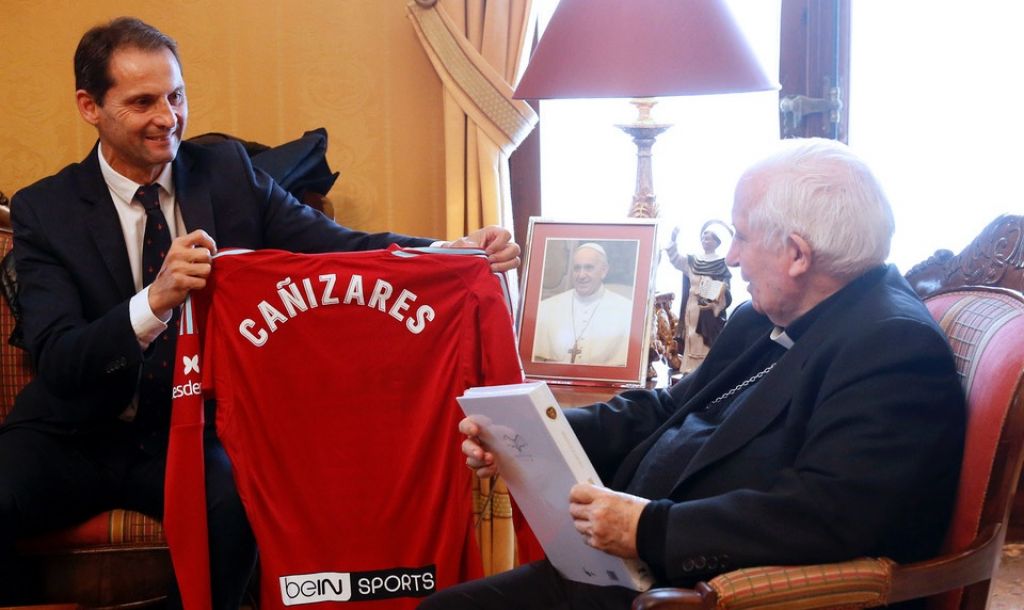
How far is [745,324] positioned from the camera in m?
1.76

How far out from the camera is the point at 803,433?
1462mm

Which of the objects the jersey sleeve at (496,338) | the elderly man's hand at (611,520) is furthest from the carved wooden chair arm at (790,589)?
the jersey sleeve at (496,338)

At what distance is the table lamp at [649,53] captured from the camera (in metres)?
2.22

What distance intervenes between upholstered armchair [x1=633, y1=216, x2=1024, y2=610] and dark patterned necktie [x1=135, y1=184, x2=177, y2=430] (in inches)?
48.2

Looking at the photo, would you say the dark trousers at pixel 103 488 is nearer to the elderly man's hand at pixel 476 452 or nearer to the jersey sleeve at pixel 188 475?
the jersey sleeve at pixel 188 475

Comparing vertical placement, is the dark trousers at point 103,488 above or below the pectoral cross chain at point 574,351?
below

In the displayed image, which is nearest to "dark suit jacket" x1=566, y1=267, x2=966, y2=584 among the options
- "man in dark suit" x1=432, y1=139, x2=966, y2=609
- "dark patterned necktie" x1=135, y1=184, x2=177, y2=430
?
"man in dark suit" x1=432, y1=139, x2=966, y2=609

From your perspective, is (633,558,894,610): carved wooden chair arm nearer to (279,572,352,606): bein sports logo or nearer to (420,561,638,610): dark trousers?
(420,561,638,610): dark trousers

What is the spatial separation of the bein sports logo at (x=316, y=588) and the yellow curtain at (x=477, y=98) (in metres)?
1.09

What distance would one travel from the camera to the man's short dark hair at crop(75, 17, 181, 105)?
2.12 m

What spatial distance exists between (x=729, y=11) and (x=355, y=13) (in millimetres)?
1180

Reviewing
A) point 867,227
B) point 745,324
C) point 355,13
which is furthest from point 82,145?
point 867,227

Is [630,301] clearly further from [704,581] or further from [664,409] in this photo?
[704,581]

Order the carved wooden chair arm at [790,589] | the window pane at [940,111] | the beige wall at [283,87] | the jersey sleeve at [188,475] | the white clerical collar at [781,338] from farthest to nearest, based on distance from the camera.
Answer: the beige wall at [283,87], the window pane at [940,111], the jersey sleeve at [188,475], the white clerical collar at [781,338], the carved wooden chair arm at [790,589]
